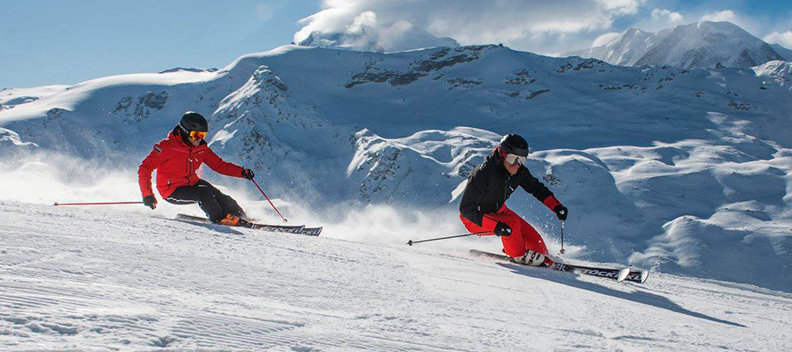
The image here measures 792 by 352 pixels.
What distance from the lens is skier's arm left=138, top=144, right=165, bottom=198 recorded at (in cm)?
727

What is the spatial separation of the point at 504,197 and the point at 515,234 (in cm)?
70

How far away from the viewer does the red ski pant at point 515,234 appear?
683 centimetres

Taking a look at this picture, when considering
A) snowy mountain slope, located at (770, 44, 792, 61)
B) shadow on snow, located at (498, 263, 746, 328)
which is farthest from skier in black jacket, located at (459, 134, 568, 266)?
snowy mountain slope, located at (770, 44, 792, 61)

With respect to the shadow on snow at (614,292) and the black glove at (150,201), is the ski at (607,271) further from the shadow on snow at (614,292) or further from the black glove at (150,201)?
the black glove at (150,201)

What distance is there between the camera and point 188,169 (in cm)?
805

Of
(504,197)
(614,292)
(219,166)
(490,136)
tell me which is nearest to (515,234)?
(504,197)

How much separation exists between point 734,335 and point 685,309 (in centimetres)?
105

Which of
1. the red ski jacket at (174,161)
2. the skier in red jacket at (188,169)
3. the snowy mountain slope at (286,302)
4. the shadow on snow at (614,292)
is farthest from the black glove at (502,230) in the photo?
the red ski jacket at (174,161)

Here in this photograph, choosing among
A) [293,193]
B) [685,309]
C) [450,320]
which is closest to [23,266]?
[450,320]

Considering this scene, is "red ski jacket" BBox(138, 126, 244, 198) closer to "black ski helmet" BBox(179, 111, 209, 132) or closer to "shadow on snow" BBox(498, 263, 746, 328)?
"black ski helmet" BBox(179, 111, 209, 132)

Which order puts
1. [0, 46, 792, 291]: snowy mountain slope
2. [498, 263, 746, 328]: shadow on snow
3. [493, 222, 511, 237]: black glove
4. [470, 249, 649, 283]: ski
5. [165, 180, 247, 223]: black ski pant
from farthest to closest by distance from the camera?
1. [0, 46, 792, 291]: snowy mountain slope
2. [165, 180, 247, 223]: black ski pant
3. [493, 222, 511, 237]: black glove
4. [470, 249, 649, 283]: ski
5. [498, 263, 746, 328]: shadow on snow

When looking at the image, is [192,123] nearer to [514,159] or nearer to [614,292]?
[514,159]

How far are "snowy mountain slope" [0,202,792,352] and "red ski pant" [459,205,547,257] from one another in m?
1.54

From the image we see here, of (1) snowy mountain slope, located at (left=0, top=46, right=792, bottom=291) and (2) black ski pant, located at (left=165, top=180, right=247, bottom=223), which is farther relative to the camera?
(1) snowy mountain slope, located at (left=0, top=46, right=792, bottom=291)
